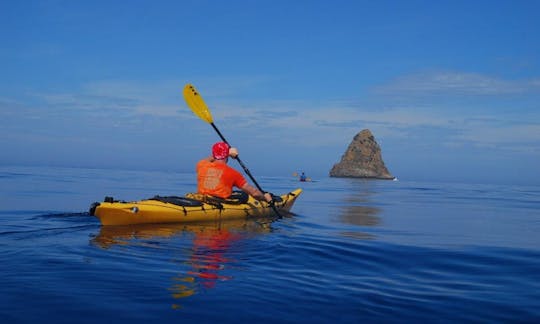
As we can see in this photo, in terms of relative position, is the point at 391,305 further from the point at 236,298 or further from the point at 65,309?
the point at 65,309

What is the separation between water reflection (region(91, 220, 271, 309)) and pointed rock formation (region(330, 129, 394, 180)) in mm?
103691

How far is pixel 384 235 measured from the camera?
33.2 feet

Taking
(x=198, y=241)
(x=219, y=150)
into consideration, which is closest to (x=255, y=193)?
(x=219, y=150)

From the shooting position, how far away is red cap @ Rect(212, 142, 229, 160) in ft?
36.2

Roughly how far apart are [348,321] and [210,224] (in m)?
7.20

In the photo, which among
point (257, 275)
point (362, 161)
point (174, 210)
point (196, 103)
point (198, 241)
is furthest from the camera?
point (362, 161)

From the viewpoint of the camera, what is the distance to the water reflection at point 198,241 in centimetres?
511

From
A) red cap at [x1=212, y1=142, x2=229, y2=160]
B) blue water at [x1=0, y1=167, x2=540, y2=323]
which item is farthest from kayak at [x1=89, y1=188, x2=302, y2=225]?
red cap at [x1=212, y1=142, x2=229, y2=160]

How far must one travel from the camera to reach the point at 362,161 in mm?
114688

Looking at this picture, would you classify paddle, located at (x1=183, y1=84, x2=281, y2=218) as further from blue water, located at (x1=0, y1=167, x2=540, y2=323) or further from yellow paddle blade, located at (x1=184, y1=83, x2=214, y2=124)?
blue water, located at (x1=0, y1=167, x2=540, y2=323)

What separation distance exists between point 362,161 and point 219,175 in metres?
106

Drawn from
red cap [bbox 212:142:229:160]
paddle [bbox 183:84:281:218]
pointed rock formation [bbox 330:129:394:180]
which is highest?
pointed rock formation [bbox 330:129:394:180]

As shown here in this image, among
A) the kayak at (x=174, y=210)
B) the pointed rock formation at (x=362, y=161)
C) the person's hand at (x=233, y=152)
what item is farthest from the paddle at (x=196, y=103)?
the pointed rock formation at (x=362, y=161)

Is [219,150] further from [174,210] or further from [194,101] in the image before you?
[194,101]
